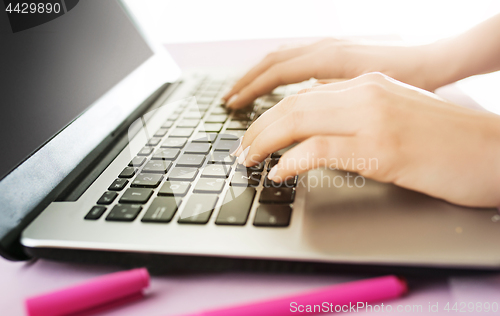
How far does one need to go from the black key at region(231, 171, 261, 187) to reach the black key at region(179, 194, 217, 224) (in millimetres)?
33

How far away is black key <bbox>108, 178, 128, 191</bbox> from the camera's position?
0.38 m

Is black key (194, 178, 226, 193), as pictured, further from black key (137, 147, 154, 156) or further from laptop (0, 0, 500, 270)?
black key (137, 147, 154, 156)

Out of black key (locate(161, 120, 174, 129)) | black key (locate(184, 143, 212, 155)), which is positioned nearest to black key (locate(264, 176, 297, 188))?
black key (locate(184, 143, 212, 155))

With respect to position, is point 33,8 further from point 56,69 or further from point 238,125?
point 238,125

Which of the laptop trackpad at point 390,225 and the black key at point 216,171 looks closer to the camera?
the laptop trackpad at point 390,225

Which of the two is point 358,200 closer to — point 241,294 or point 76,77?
point 241,294

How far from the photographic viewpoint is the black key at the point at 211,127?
0.50 m

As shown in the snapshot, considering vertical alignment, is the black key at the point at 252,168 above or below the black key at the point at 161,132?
below

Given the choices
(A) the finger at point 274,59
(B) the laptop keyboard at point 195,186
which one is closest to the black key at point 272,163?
(B) the laptop keyboard at point 195,186

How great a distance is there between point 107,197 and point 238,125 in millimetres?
219

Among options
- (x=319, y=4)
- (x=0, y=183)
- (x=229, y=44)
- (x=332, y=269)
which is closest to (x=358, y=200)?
(x=332, y=269)

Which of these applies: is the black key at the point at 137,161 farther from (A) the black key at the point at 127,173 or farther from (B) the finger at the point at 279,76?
(B) the finger at the point at 279,76

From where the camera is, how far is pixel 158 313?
279mm

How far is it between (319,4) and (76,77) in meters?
0.98
